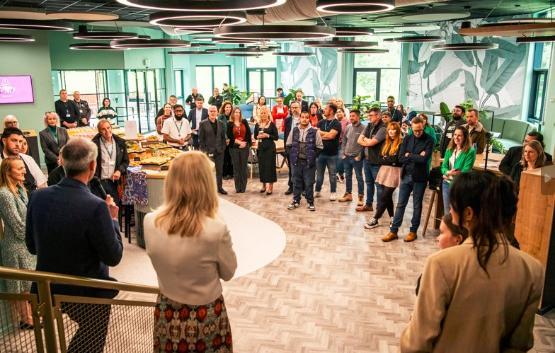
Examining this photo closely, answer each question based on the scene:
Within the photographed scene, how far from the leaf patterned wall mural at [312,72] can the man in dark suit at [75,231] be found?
19.1m

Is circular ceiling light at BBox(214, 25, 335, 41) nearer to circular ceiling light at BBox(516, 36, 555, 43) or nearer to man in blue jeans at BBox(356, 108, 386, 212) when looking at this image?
man in blue jeans at BBox(356, 108, 386, 212)

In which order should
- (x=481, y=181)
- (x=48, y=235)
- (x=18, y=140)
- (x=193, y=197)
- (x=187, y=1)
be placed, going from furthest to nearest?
(x=18, y=140)
(x=187, y=1)
(x=48, y=235)
(x=193, y=197)
(x=481, y=181)

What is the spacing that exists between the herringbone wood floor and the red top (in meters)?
2.32

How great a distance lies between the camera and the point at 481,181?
175 cm

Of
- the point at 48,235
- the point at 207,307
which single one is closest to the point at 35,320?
the point at 48,235

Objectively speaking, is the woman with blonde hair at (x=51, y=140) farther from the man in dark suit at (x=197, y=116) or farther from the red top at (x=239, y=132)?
the man in dark suit at (x=197, y=116)

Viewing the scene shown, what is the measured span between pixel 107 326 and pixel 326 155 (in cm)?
635

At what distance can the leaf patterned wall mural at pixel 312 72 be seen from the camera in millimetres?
21453

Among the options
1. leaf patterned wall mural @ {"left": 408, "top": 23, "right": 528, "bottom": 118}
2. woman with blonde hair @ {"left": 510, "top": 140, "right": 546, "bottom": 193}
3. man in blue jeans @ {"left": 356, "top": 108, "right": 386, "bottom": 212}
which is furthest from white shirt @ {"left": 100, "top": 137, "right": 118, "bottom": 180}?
leaf patterned wall mural @ {"left": 408, "top": 23, "right": 528, "bottom": 118}

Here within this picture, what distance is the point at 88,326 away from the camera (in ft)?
8.88

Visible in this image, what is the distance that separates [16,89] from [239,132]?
22.1 ft

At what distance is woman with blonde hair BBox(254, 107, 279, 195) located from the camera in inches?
367

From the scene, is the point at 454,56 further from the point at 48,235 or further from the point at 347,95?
the point at 48,235

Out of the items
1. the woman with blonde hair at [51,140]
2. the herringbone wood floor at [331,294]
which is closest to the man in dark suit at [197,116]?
the woman with blonde hair at [51,140]
